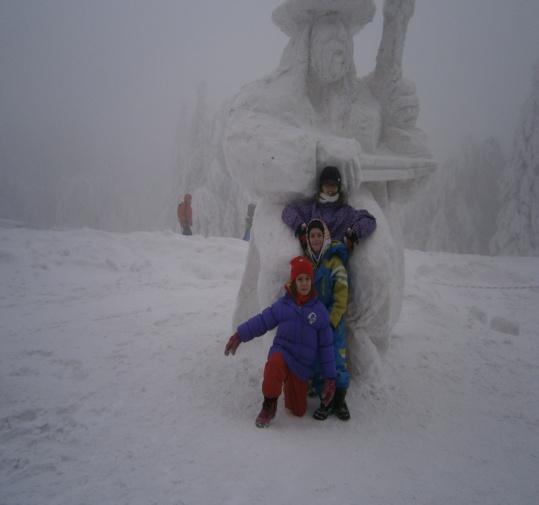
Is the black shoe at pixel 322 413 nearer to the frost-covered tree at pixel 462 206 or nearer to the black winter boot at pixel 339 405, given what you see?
the black winter boot at pixel 339 405

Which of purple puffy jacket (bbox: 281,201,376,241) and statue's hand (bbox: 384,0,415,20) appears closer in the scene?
purple puffy jacket (bbox: 281,201,376,241)

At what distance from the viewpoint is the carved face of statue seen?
98.6 inches

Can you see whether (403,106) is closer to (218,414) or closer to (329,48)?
(329,48)

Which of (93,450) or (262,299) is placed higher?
(262,299)

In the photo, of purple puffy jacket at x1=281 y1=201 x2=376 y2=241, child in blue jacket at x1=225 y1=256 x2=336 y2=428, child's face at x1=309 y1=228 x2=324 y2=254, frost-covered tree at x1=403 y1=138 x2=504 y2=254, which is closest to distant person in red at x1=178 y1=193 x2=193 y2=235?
purple puffy jacket at x1=281 y1=201 x2=376 y2=241

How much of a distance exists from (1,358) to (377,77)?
3.36m

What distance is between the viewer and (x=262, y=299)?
2102 millimetres

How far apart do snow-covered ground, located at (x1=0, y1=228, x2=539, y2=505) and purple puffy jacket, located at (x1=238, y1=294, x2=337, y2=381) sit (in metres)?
0.29

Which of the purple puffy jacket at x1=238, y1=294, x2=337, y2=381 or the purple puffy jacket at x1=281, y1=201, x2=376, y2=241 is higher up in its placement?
the purple puffy jacket at x1=281, y1=201, x2=376, y2=241

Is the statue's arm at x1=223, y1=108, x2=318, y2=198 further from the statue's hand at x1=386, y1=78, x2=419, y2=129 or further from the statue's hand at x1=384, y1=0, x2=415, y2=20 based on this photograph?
the statue's hand at x1=384, y1=0, x2=415, y2=20

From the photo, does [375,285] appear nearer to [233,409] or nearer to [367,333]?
[367,333]

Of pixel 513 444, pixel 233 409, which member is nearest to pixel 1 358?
pixel 233 409

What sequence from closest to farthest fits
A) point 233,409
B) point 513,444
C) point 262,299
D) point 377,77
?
point 513,444 < point 233,409 < point 262,299 < point 377,77

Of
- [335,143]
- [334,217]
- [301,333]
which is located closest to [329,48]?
[335,143]
